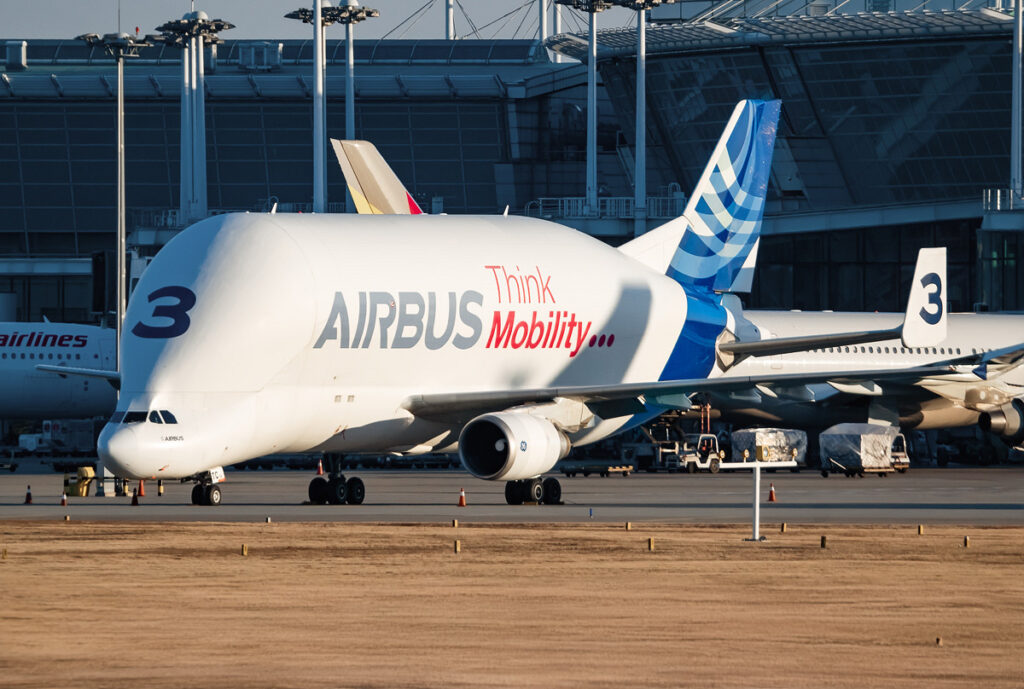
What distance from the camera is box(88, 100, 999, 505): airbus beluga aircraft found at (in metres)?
31.8

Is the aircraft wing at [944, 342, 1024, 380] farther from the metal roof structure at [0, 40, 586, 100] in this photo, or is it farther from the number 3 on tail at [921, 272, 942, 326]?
the metal roof structure at [0, 40, 586, 100]

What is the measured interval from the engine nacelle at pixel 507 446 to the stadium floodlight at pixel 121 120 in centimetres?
1199

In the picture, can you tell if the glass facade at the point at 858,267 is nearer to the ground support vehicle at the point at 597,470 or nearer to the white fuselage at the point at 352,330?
the ground support vehicle at the point at 597,470

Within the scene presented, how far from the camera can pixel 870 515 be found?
34.4m

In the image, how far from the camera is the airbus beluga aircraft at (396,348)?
104 feet

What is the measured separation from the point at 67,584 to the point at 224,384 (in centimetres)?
1008

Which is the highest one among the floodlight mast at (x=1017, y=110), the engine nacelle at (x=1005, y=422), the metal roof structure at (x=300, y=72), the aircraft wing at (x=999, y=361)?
the metal roof structure at (x=300, y=72)

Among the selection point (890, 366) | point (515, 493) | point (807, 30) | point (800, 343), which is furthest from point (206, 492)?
point (807, 30)

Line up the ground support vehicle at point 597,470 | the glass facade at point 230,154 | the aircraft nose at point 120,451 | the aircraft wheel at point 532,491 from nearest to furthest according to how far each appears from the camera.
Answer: the aircraft nose at point 120,451
the aircraft wheel at point 532,491
the ground support vehicle at point 597,470
the glass facade at point 230,154

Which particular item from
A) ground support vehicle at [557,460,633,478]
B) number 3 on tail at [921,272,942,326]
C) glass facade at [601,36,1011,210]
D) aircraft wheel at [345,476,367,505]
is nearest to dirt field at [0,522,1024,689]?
aircraft wheel at [345,476,367,505]

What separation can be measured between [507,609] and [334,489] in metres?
17.3

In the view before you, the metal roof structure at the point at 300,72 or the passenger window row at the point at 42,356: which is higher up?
the metal roof structure at the point at 300,72

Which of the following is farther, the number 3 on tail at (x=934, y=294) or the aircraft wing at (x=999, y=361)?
the aircraft wing at (x=999, y=361)

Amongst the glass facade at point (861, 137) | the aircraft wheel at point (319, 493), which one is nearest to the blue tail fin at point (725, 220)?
the aircraft wheel at point (319, 493)
